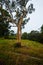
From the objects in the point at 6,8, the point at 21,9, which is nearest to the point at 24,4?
the point at 21,9

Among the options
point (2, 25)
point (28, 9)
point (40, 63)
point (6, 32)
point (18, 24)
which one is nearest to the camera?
point (40, 63)

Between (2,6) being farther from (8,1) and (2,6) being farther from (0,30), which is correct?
(0,30)

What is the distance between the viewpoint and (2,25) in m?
47.0

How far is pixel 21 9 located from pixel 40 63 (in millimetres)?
24379

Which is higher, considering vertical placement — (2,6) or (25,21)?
(2,6)

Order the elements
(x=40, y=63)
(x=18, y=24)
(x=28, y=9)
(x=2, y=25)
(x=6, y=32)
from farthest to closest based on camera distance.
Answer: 1. (x=6, y=32)
2. (x=2, y=25)
3. (x=28, y=9)
4. (x=18, y=24)
5. (x=40, y=63)

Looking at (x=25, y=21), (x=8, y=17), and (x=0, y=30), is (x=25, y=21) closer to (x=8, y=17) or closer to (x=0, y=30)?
(x=8, y=17)

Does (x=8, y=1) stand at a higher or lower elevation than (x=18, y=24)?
higher

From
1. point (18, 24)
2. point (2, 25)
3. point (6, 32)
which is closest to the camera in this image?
point (18, 24)

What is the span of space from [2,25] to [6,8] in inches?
495

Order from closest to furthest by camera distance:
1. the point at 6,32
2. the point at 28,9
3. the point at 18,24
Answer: the point at 18,24
the point at 28,9
the point at 6,32

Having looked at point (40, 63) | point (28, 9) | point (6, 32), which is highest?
point (28, 9)

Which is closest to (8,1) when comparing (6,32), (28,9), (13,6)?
(13,6)

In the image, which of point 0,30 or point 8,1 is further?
point 0,30
